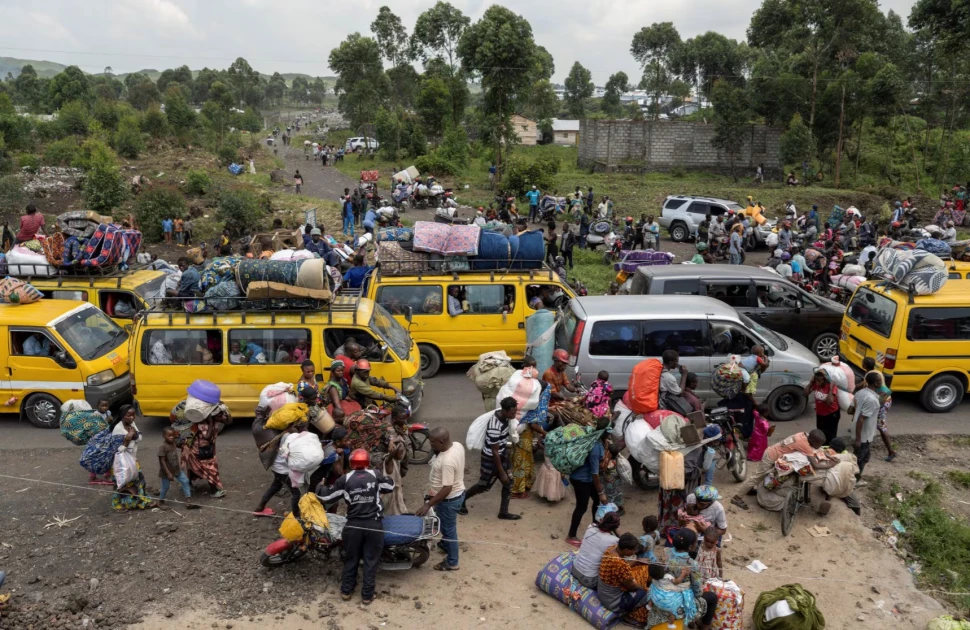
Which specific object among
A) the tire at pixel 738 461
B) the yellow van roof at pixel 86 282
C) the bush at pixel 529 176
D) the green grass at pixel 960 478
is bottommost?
the green grass at pixel 960 478

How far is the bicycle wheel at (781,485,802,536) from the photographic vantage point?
24.8 ft

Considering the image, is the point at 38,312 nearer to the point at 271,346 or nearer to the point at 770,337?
the point at 271,346

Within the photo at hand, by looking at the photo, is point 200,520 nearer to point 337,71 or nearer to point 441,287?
point 441,287

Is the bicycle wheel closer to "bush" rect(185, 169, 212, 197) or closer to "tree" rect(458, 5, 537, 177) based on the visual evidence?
"bush" rect(185, 169, 212, 197)

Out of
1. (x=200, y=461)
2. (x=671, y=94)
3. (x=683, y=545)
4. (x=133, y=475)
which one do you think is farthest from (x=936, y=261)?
(x=671, y=94)

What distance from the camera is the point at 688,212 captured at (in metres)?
23.1

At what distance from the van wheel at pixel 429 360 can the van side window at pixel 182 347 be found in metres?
3.50

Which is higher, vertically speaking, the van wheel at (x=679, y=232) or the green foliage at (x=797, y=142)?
the green foliage at (x=797, y=142)

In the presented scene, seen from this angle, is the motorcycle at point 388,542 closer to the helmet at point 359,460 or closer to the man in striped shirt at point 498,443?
the helmet at point 359,460

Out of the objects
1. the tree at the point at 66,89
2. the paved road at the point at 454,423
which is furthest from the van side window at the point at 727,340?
the tree at the point at 66,89

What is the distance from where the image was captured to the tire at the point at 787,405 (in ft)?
33.6

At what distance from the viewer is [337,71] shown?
58281 millimetres

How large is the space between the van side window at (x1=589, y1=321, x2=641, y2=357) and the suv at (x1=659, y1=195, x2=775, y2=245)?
13963 mm

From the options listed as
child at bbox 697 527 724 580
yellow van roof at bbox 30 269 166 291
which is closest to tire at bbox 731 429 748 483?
child at bbox 697 527 724 580
